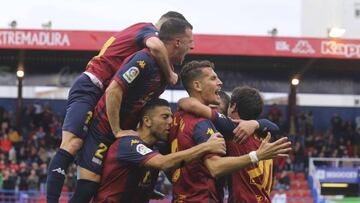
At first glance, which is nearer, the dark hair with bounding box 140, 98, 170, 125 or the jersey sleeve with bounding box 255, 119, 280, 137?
the dark hair with bounding box 140, 98, 170, 125

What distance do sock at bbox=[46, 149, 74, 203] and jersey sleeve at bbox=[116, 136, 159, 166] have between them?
600 mm

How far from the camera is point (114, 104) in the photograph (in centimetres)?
583

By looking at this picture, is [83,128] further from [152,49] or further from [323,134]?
[323,134]

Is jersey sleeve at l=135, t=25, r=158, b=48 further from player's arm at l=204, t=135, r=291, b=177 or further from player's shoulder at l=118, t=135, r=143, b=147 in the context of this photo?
player's arm at l=204, t=135, r=291, b=177

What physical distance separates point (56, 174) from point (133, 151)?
0.85 m

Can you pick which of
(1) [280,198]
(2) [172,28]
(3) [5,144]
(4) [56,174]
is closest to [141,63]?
(2) [172,28]

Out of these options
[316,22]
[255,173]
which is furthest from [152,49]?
[316,22]

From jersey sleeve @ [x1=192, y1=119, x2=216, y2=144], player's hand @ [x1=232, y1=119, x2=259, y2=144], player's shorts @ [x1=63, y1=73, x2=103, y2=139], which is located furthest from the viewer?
player's shorts @ [x1=63, y1=73, x2=103, y2=139]

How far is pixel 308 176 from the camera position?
76.5 feet

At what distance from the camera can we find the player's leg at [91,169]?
598 centimetres

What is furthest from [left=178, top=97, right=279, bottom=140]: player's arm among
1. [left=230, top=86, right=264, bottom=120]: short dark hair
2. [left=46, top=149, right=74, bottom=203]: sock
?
[left=46, top=149, right=74, bottom=203]: sock

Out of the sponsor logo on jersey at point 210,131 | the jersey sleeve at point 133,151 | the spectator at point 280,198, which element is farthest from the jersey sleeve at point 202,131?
the spectator at point 280,198

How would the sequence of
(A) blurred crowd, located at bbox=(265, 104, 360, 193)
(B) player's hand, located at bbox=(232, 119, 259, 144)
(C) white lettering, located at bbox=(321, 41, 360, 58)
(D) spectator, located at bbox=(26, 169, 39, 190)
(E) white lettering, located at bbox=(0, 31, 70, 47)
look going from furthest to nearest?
(A) blurred crowd, located at bbox=(265, 104, 360, 193) → (C) white lettering, located at bbox=(321, 41, 360, 58) → (E) white lettering, located at bbox=(0, 31, 70, 47) → (D) spectator, located at bbox=(26, 169, 39, 190) → (B) player's hand, located at bbox=(232, 119, 259, 144)

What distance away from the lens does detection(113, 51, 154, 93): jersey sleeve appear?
5836mm
